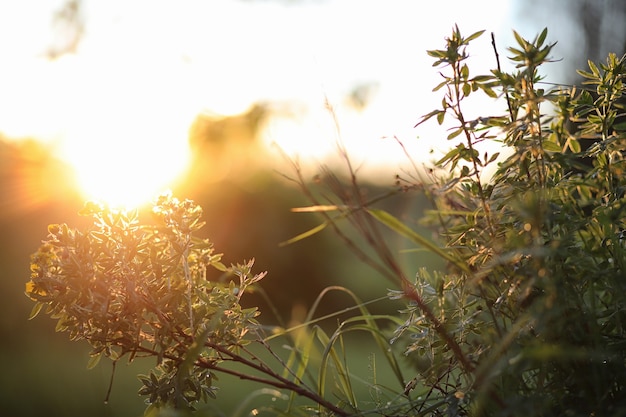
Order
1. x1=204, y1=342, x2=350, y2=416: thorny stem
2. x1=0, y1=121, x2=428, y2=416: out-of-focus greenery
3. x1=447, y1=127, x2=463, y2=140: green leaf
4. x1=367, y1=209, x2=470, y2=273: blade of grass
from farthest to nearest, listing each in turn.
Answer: x1=0, y1=121, x2=428, y2=416: out-of-focus greenery → x1=447, y1=127, x2=463, y2=140: green leaf → x1=204, y1=342, x2=350, y2=416: thorny stem → x1=367, y1=209, x2=470, y2=273: blade of grass

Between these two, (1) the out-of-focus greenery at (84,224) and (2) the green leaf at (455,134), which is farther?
(1) the out-of-focus greenery at (84,224)

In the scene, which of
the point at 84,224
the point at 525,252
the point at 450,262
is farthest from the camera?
the point at 84,224

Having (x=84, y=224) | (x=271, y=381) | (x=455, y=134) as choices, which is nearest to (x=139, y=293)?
(x=271, y=381)

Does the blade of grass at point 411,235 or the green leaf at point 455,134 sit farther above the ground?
the green leaf at point 455,134

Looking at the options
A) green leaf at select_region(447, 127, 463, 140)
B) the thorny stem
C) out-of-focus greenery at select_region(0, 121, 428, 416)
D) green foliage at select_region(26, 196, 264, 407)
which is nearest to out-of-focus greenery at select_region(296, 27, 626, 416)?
green leaf at select_region(447, 127, 463, 140)

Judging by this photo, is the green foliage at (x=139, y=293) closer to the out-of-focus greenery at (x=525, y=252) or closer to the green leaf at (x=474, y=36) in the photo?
the out-of-focus greenery at (x=525, y=252)

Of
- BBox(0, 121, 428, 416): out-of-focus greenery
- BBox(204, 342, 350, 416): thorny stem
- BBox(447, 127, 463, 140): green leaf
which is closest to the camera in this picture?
BBox(204, 342, 350, 416): thorny stem

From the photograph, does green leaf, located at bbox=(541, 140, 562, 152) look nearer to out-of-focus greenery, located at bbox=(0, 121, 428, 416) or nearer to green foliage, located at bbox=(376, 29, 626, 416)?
green foliage, located at bbox=(376, 29, 626, 416)

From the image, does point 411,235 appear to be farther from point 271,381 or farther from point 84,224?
point 84,224

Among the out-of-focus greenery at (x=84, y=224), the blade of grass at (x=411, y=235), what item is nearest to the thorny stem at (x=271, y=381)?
the blade of grass at (x=411, y=235)

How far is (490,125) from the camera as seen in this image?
3.99ft

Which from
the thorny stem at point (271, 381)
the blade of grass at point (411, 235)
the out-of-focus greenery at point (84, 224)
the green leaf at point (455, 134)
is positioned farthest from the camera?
the out-of-focus greenery at point (84, 224)

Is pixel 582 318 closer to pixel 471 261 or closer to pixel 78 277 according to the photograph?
pixel 471 261

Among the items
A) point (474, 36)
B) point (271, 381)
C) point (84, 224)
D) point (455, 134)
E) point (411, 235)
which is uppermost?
point (474, 36)
